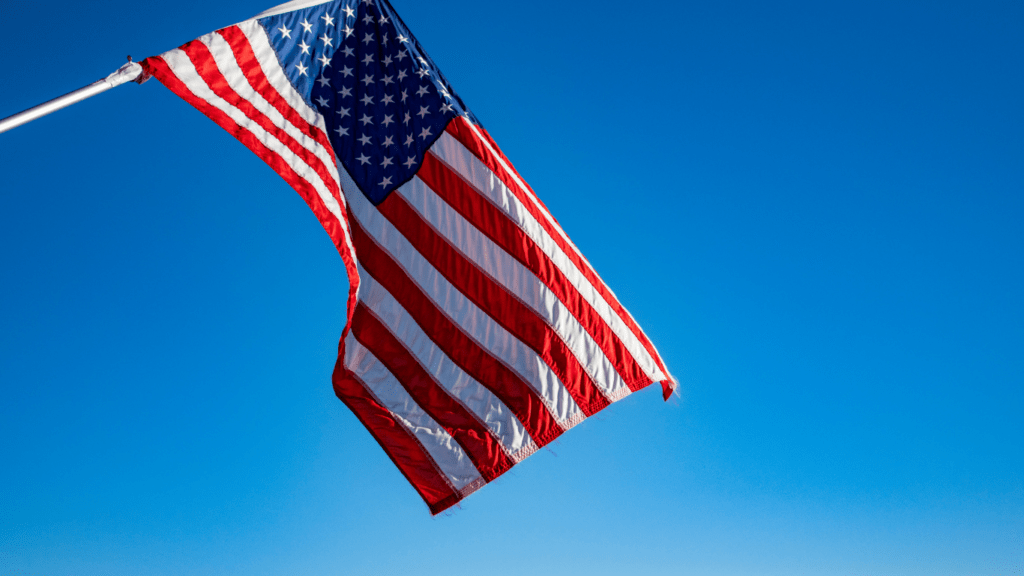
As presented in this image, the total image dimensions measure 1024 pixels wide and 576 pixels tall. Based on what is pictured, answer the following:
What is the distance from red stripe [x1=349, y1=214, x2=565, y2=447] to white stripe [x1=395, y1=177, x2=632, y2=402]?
32.3 inches

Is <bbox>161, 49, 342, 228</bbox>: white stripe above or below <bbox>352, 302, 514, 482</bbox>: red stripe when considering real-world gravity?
above

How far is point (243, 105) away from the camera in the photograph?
9.99 m

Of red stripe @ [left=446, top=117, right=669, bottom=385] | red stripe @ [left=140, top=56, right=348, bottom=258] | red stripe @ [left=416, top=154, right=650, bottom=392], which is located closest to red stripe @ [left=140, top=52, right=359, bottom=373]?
red stripe @ [left=140, top=56, right=348, bottom=258]

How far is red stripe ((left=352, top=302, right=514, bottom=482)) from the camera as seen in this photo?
10.2m

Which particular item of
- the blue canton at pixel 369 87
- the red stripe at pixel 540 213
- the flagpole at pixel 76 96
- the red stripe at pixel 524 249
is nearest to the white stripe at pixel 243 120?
the flagpole at pixel 76 96

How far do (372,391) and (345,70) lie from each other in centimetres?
468

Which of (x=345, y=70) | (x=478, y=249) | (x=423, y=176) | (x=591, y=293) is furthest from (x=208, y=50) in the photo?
(x=591, y=293)

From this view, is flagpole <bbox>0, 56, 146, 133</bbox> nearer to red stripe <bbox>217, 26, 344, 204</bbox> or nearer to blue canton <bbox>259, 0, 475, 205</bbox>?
red stripe <bbox>217, 26, 344, 204</bbox>

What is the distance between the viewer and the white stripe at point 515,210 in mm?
10734

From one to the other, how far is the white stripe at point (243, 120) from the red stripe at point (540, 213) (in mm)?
2072

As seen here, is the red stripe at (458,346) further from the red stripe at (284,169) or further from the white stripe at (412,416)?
the white stripe at (412,416)

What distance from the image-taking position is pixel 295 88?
10.5 meters

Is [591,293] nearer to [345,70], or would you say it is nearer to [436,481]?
[436,481]

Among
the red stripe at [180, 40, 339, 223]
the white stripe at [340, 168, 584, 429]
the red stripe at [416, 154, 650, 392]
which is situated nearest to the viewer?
the red stripe at [180, 40, 339, 223]
